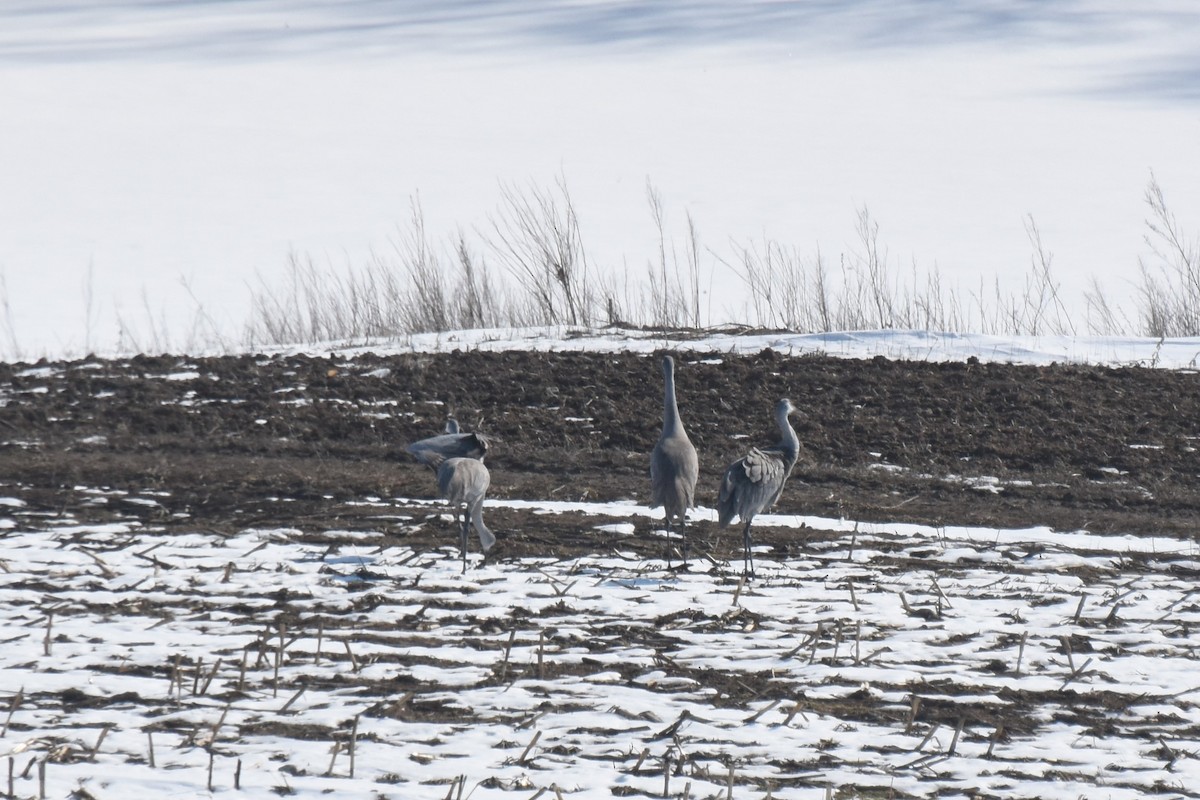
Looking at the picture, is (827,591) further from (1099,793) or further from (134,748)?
(134,748)

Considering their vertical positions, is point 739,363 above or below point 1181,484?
above

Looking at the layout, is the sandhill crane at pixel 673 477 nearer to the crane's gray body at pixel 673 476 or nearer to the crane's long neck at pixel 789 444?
the crane's gray body at pixel 673 476

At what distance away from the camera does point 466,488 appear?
860 centimetres

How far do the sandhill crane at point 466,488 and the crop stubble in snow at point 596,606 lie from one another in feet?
0.86

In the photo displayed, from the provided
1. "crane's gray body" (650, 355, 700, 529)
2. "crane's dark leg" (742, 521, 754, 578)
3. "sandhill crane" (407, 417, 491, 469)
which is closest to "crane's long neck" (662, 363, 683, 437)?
"crane's gray body" (650, 355, 700, 529)

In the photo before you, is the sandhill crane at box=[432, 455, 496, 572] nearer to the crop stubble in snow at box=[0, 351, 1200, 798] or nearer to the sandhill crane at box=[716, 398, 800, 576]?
the crop stubble in snow at box=[0, 351, 1200, 798]

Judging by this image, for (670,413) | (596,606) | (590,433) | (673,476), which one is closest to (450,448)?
(673,476)

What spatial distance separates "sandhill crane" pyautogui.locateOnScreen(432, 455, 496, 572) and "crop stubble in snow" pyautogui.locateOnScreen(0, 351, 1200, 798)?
0.26 meters

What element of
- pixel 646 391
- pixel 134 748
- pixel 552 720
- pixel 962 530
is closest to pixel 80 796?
pixel 134 748

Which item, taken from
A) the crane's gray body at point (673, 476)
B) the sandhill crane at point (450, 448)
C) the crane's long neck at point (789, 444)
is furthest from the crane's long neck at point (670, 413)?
the sandhill crane at point (450, 448)

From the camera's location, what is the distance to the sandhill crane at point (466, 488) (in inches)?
334

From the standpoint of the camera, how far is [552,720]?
17.8 ft

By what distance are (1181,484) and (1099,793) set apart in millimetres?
7878

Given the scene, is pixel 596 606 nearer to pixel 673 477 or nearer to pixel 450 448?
pixel 673 477
